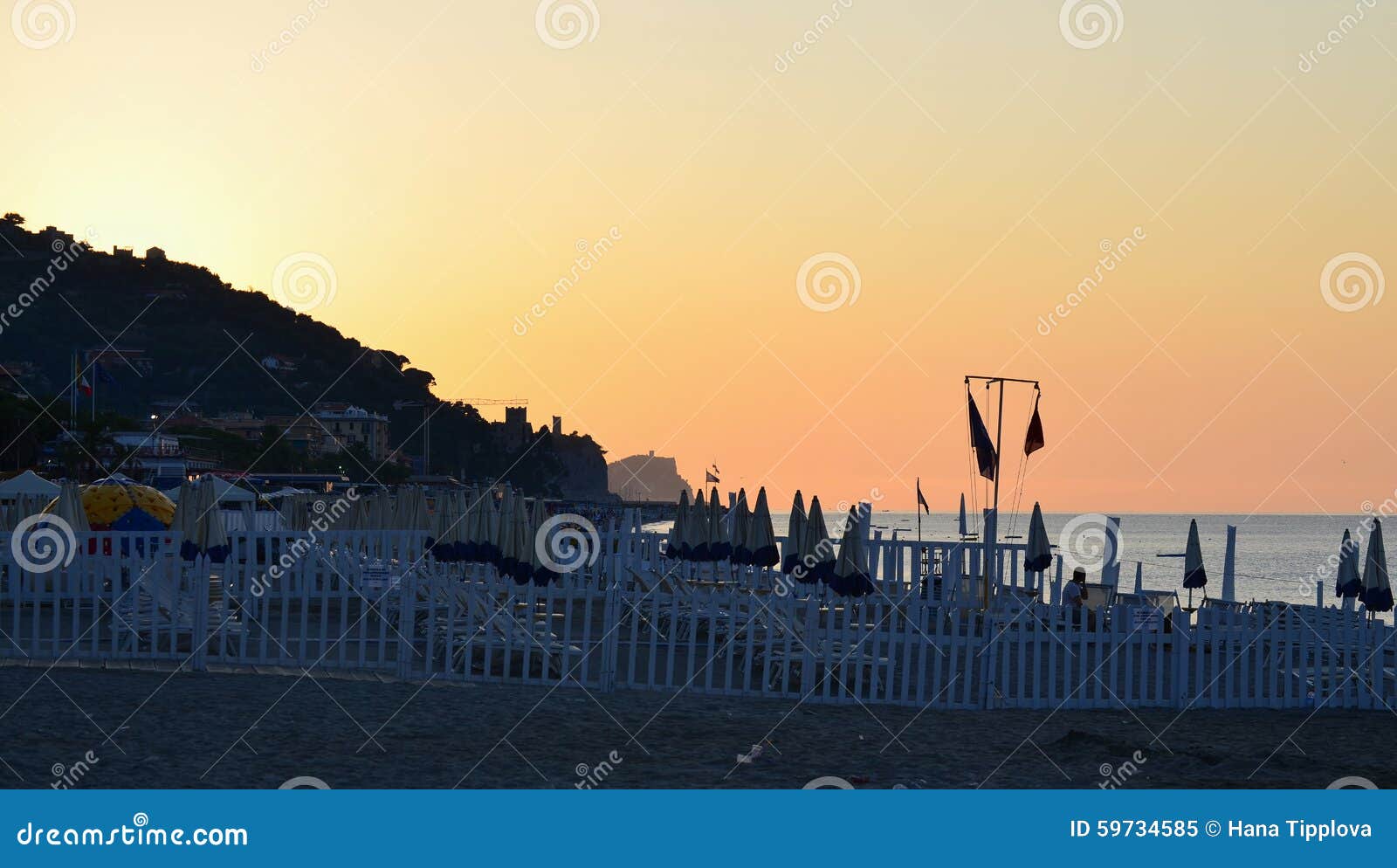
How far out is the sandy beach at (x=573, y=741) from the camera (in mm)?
8633

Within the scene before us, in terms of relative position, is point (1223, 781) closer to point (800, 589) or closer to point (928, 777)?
point (928, 777)

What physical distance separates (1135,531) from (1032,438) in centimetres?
18771

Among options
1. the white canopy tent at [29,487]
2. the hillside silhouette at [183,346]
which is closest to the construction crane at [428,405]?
the hillside silhouette at [183,346]

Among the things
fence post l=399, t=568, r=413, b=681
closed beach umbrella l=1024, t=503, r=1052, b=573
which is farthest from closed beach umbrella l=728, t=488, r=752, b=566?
fence post l=399, t=568, r=413, b=681

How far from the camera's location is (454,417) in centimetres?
18162

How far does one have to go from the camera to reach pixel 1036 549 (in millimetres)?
22266

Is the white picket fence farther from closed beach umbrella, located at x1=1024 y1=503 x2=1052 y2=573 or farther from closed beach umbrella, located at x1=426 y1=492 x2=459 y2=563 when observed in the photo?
closed beach umbrella, located at x1=1024 y1=503 x2=1052 y2=573

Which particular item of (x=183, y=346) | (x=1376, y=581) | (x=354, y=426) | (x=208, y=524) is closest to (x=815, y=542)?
(x=1376, y=581)

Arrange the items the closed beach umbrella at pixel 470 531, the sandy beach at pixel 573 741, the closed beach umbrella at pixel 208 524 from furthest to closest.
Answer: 1. the closed beach umbrella at pixel 470 531
2. the closed beach umbrella at pixel 208 524
3. the sandy beach at pixel 573 741

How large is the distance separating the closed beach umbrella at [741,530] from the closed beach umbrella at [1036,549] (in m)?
5.01

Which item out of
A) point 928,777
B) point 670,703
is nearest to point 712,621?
point 670,703

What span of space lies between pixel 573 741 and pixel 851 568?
15.4 ft

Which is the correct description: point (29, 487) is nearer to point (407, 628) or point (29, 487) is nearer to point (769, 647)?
point (407, 628)

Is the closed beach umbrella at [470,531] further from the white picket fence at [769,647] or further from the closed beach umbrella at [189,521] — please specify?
the closed beach umbrella at [189,521]
